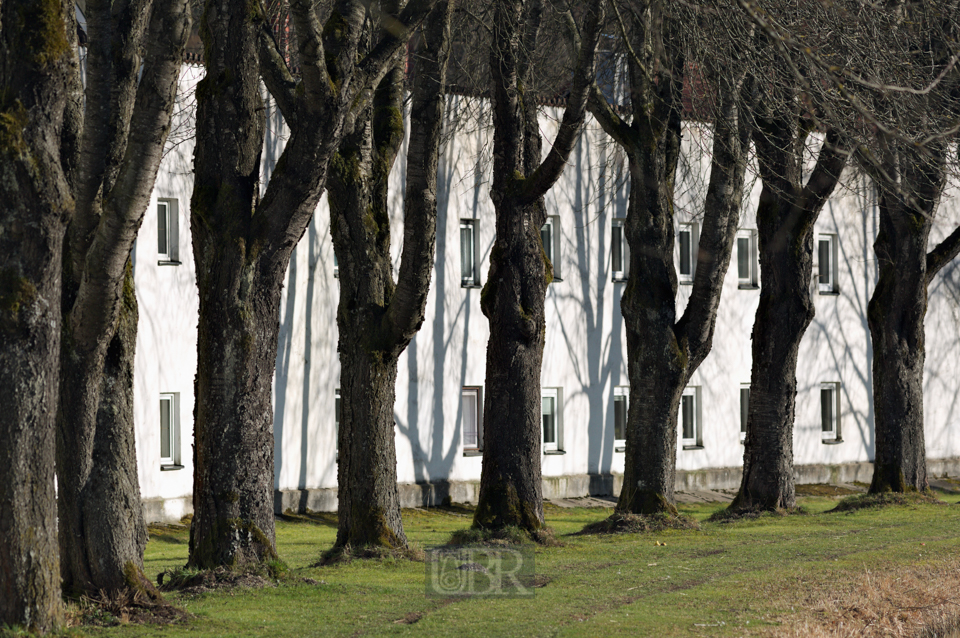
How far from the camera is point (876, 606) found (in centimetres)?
1005


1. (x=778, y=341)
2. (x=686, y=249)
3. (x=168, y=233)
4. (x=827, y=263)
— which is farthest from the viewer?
(x=827, y=263)

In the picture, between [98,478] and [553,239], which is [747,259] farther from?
[98,478]

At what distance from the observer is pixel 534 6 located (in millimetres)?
15992

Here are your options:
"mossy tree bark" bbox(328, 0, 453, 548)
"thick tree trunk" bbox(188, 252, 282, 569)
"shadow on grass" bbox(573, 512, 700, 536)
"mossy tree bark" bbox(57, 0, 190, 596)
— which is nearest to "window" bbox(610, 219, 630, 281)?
"shadow on grass" bbox(573, 512, 700, 536)

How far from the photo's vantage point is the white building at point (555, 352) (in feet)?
68.7

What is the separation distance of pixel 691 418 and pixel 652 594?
1733cm

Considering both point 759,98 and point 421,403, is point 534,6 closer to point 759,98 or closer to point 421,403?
point 759,98

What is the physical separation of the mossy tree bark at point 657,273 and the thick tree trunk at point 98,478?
8626mm

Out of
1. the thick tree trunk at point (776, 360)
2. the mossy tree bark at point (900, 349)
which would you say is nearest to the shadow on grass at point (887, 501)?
the mossy tree bark at point (900, 349)

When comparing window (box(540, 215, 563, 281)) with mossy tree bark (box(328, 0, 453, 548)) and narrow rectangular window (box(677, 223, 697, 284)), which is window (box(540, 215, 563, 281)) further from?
mossy tree bark (box(328, 0, 453, 548))

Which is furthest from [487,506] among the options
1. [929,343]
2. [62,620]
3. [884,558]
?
[929,343]

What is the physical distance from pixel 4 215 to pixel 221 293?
120 inches

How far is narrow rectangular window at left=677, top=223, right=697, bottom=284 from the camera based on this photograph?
27609 millimetres

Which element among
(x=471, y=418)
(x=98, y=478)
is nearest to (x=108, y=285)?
(x=98, y=478)
